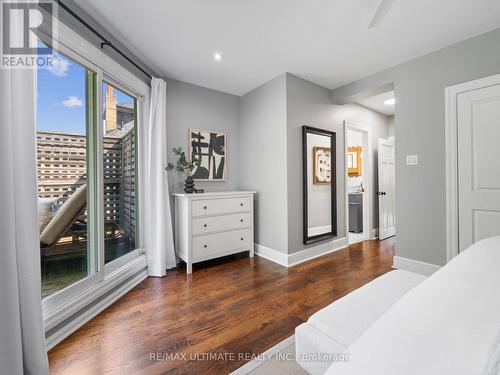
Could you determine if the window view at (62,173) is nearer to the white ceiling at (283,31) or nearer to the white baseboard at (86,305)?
the white baseboard at (86,305)

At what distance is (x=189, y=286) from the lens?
2361 millimetres

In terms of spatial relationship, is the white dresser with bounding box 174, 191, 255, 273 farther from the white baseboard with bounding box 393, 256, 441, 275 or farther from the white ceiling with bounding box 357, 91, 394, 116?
the white ceiling with bounding box 357, 91, 394, 116

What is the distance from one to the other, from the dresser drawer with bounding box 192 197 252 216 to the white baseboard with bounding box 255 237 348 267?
0.68 m

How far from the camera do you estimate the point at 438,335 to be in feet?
1.81

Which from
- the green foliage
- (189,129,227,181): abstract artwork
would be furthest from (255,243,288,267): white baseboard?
the green foliage

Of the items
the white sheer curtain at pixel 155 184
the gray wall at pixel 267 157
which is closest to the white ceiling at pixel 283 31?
the gray wall at pixel 267 157

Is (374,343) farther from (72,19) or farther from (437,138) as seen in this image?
(437,138)

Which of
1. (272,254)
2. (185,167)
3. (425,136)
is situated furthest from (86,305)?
(425,136)

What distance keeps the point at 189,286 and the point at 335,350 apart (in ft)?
6.17

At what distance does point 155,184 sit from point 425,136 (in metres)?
3.10

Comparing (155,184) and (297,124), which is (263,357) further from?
(297,124)

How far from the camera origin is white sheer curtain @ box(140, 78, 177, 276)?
261cm

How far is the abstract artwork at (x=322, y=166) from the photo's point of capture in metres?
3.24

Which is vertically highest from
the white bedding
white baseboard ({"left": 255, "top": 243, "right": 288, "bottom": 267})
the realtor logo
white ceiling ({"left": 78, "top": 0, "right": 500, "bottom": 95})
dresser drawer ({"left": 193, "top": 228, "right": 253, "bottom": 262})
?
white ceiling ({"left": 78, "top": 0, "right": 500, "bottom": 95})
